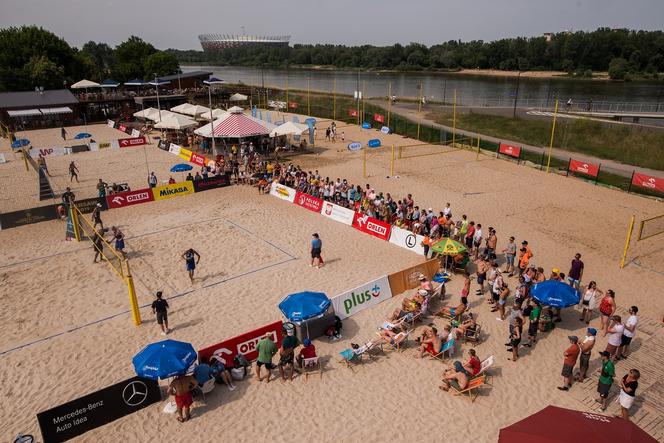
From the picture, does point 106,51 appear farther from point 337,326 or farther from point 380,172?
point 337,326

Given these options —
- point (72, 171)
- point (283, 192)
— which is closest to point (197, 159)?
point (72, 171)

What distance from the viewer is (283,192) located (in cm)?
2277

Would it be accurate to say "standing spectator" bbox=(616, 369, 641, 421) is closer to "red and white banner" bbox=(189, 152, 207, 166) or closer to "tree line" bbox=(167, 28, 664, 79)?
"red and white banner" bbox=(189, 152, 207, 166)

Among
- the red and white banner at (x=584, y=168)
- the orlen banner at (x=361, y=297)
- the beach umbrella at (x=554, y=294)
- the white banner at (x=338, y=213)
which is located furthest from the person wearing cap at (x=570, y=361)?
the red and white banner at (x=584, y=168)

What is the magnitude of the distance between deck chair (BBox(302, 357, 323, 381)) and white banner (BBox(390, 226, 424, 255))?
7279 mm

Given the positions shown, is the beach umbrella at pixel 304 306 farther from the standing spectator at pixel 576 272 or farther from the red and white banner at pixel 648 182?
the red and white banner at pixel 648 182

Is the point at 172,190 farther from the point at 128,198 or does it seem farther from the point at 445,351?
the point at 445,351

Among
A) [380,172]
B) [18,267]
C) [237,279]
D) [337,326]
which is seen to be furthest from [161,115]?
[337,326]

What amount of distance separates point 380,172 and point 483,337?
1680 centimetres

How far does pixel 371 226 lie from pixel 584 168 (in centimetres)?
1493

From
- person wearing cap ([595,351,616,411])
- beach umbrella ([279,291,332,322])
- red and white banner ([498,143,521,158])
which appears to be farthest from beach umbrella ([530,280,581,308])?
red and white banner ([498,143,521,158])

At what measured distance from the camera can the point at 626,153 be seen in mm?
32438

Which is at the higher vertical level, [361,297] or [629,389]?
[629,389]

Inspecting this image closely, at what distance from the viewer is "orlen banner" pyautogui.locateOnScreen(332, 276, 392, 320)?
40.0ft
